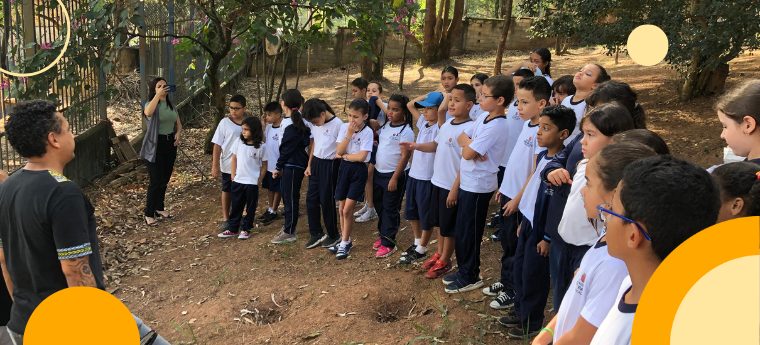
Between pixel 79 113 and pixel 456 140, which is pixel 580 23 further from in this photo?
pixel 79 113

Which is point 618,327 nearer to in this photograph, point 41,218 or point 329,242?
point 41,218

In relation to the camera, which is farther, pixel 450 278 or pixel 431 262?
pixel 431 262

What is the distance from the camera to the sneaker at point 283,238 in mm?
5867

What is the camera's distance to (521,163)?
4.08 m

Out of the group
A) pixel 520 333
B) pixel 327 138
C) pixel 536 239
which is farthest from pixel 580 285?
pixel 327 138

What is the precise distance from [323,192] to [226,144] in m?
1.34

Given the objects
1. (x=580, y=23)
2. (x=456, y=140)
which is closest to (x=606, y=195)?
(x=456, y=140)

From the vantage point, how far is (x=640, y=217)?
1.61 meters

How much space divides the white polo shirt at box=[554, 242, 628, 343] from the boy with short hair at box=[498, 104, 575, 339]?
1158 mm

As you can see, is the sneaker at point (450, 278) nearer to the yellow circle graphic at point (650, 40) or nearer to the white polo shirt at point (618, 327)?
the white polo shirt at point (618, 327)

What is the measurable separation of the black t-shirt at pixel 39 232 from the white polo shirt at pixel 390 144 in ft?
9.74

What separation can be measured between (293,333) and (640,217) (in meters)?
3.06

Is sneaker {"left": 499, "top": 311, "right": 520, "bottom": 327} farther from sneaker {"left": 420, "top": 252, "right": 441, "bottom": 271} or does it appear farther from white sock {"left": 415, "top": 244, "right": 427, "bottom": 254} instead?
white sock {"left": 415, "top": 244, "right": 427, "bottom": 254}

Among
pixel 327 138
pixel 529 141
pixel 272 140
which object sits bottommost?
pixel 272 140
